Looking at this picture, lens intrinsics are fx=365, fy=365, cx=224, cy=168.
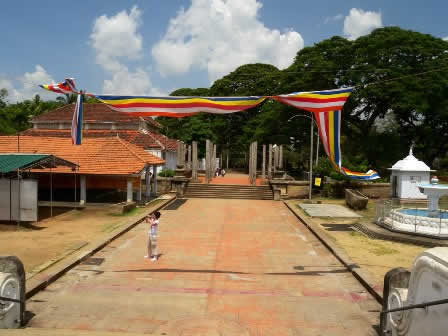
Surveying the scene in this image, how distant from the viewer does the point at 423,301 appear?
521 centimetres

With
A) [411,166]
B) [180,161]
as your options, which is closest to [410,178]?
[411,166]

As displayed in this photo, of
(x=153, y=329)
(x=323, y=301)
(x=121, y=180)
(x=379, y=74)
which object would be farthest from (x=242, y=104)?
(x=379, y=74)

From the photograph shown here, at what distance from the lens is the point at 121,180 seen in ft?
72.5

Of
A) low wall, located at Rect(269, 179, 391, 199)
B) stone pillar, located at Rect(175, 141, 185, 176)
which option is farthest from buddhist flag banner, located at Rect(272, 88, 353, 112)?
stone pillar, located at Rect(175, 141, 185, 176)

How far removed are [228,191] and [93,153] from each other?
34.8 feet

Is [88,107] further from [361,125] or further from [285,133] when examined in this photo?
[361,125]

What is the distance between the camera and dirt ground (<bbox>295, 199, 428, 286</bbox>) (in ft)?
34.1

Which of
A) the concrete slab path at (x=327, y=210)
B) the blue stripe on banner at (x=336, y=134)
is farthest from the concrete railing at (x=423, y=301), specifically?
the concrete slab path at (x=327, y=210)

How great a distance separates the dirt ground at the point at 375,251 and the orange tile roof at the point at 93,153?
11598 mm

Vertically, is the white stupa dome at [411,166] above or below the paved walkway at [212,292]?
above

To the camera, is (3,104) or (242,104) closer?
(242,104)

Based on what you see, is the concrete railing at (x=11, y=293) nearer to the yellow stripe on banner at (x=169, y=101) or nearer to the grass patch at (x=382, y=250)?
the yellow stripe on banner at (x=169, y=101)

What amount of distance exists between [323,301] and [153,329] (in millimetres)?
3725

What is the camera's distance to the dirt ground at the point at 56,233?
36.1 feet
